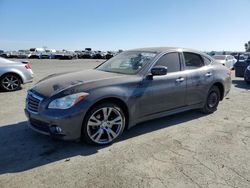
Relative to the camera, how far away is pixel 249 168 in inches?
132

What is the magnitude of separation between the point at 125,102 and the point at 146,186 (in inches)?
62.0

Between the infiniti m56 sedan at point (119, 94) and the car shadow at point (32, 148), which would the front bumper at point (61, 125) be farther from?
the car shadow at point (32, 148)

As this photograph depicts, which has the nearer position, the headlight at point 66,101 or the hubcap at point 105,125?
the headlight at point 66,101

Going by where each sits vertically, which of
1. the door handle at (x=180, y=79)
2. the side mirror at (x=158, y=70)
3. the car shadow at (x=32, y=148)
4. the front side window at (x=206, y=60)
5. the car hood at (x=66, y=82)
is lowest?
the car shadow at (x=32, y=148)

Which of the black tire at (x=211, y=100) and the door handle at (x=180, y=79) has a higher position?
the door handle at (x=180, y=79)

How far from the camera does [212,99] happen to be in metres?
5.96

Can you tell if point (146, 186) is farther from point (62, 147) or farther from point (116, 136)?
point (62, 147)

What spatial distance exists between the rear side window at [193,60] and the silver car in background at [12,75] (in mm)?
6015

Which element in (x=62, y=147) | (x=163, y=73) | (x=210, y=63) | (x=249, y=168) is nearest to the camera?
(x=249, y=168)

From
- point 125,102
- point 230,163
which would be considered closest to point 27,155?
point 125,102

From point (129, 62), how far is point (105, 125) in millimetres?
1526

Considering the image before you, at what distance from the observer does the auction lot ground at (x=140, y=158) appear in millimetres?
2980

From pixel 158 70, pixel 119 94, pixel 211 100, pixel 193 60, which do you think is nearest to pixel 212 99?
pixel 211 100

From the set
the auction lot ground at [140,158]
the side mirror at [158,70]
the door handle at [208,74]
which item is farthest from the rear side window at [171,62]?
the auction lot ground at [140,158]
